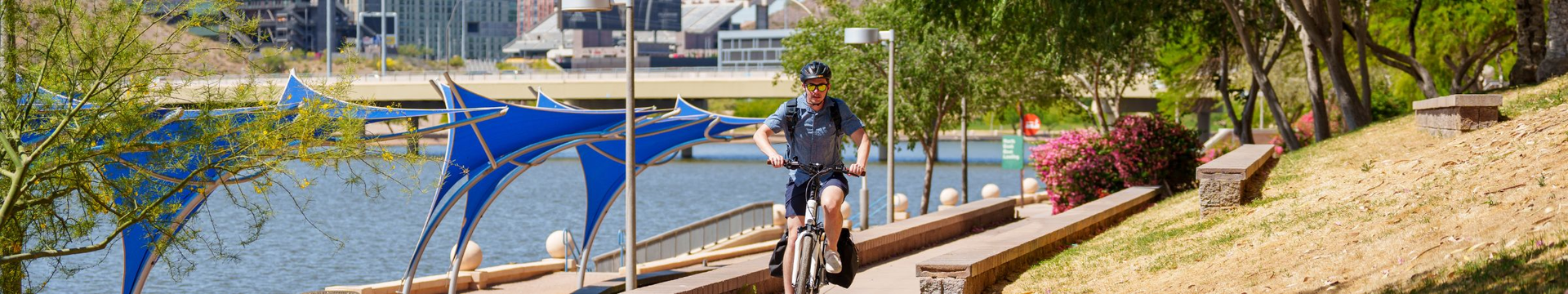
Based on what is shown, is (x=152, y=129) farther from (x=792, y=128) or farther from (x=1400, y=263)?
(x=1400, y=263)

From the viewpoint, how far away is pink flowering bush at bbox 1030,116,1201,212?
73.0 feet

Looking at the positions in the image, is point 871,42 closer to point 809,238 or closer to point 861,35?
point 861,35

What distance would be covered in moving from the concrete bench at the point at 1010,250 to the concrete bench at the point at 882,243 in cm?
106

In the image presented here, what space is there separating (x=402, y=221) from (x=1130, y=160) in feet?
88.1

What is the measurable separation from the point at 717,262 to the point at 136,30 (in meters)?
15.0

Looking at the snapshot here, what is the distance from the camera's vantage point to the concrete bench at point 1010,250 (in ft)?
30.5

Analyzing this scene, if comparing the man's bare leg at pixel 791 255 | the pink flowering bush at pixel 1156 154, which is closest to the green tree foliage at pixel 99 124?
the man's bare leg at pixel 791 255

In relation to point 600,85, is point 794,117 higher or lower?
higher

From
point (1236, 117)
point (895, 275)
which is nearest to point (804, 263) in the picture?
point (895, 275)

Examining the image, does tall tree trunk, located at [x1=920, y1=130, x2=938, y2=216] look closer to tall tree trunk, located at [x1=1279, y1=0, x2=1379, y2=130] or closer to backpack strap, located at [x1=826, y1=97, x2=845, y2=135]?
tall tree trunk, located at [x1=1279, y1=0, x2=1379, y2=130]

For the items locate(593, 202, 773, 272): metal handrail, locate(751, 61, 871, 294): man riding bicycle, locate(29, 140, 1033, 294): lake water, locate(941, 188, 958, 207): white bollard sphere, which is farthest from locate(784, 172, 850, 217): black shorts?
locate(941, 188, 958, 207): white bollard sphere

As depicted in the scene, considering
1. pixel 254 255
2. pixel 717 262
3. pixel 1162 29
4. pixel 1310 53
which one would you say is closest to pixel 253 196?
pixel 254 255

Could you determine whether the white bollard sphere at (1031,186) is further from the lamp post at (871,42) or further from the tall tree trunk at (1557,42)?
the tall tree trunk at (1557,42)

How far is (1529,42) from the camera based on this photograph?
19.7 m
